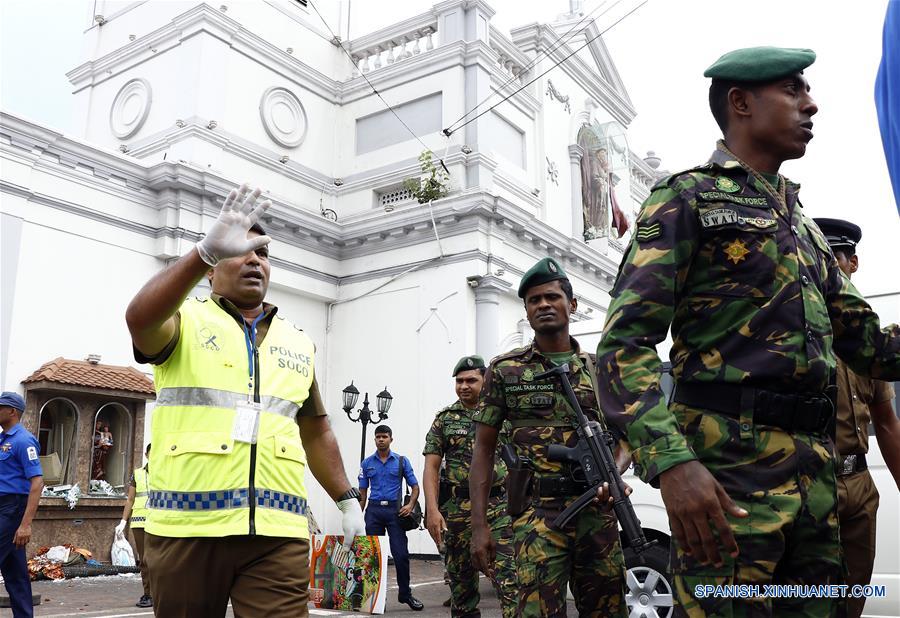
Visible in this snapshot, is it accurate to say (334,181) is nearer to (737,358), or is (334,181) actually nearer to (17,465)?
(17,465)

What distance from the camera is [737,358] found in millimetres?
2135

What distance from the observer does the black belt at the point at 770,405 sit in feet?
6.86

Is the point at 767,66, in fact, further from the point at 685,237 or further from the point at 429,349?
the point at 429,349

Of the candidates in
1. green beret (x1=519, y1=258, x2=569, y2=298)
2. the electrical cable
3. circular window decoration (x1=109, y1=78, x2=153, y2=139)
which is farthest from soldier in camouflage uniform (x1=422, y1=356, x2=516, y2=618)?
circular window decoration (x1=109, y1=78, x2=153, y2=139)

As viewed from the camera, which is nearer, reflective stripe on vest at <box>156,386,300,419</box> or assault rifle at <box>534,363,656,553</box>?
reflective stripe on vest at <box>156,386,300,419</box>

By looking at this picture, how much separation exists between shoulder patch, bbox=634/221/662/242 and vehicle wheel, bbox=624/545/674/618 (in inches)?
182

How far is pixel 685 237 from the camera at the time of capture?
2195mm

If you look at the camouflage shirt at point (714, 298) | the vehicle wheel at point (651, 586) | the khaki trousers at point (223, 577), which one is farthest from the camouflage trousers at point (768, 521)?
the vehicle wheel at point (651, 586)

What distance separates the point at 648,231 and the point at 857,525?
2501mm

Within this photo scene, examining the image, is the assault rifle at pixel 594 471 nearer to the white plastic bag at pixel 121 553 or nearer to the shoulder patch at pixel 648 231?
the shoulder patch at pixel 648 231

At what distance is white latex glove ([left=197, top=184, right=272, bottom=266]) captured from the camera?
2.62 metres

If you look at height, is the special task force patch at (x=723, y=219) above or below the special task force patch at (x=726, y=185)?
below

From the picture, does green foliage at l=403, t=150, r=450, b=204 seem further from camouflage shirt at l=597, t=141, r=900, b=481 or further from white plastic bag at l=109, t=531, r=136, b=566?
camouflage shirt at l=597, t=141, r=900, b=481

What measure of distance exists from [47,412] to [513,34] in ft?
45.8
